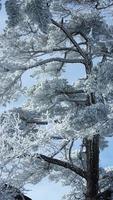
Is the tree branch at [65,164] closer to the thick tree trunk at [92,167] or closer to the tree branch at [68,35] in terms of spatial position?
the thick tree trunk at [92,167]

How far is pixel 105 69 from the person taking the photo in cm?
1741

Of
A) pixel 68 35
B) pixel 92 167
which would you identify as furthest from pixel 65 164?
pixel 68 35

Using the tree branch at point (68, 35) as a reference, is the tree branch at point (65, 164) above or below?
below

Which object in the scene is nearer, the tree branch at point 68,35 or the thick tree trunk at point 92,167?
the thick tree trunk at point 92,167

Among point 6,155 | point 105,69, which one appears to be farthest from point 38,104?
point 6,155

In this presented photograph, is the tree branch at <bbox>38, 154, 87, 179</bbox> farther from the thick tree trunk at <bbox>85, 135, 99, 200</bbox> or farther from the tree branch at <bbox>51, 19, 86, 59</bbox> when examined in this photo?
the tree branch at <bbox>51, 19, 86, 59</bbox>

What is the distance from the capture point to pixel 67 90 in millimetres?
20234

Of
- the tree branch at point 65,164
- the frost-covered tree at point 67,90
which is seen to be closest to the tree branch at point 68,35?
the frost-covered tree at point 67,90

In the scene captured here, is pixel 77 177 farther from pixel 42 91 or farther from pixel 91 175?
pixel 42 91

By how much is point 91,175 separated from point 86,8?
19.5ft

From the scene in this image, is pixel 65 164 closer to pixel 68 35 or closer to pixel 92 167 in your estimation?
pixel 92 167

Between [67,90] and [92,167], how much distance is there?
9.57 feet

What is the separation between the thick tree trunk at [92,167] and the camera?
19.9m

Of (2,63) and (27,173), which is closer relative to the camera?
(2,63)
